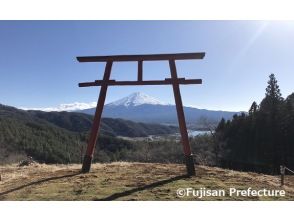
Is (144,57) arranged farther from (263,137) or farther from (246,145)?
(246,145)

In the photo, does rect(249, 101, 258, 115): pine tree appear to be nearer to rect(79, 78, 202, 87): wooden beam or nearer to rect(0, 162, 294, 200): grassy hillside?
rect(0, 162, 294, 200): grassy hillside

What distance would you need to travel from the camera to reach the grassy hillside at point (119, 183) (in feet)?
34.6

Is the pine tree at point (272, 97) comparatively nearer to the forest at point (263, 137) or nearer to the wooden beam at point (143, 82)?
the forest at point (263, 137)

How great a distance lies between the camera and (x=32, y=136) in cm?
11119

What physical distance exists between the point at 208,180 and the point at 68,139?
108m

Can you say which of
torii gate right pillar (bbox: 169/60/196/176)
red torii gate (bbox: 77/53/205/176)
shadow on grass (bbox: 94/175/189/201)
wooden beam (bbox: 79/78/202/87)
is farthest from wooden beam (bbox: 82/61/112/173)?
shadow on grass (bbox: 94/175/189/201)

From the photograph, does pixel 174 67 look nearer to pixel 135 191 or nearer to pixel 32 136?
pixel 135 191

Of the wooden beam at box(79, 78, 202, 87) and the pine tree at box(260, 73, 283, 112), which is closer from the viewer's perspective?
the wooden beam at box(79, 78, 202, 87)

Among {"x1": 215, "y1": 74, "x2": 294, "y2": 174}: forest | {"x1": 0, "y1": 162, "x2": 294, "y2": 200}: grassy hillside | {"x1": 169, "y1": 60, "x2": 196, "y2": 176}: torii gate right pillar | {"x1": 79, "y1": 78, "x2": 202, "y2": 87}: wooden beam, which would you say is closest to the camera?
{"x1": 0, "y1": 162, "x2": 294, "y2": 200}: grassy hillside

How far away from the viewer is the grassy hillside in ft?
34.6

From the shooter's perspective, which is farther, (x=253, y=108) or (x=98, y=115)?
(x=253, y=108)

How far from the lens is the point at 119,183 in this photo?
12.1 m

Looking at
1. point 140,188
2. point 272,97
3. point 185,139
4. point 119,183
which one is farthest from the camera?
point 272,97

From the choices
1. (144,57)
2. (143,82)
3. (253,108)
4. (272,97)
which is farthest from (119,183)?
(253,108)
